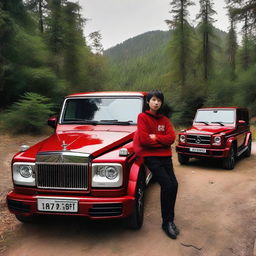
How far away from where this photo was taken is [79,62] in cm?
2620

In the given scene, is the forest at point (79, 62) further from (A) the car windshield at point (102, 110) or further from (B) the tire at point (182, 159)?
(A) the car windshield at point (102, 110)

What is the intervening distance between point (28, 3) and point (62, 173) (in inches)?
1098

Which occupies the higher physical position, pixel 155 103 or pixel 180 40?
pixel 180 40

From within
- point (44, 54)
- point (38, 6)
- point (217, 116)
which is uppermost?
point (38, 6)

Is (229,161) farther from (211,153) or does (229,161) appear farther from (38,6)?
(38,6)

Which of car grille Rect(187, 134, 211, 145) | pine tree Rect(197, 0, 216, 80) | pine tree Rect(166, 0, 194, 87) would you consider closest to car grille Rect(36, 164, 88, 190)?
car grille Rect(187, 134, 211, 145)

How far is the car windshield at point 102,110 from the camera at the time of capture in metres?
4.86

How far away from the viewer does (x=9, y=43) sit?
15578 millimetres

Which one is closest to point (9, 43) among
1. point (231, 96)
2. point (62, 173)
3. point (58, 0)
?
point (58, 0)

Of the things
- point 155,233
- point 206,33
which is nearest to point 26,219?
point 155,233

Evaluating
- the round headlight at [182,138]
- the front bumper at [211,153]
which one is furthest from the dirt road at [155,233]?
the round headlight at [182,138]

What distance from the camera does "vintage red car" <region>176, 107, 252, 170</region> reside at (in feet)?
25.0

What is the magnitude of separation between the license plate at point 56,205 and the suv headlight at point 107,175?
1.18 feet

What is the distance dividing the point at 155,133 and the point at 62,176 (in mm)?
1368
